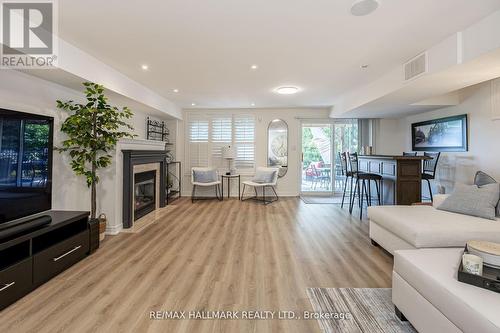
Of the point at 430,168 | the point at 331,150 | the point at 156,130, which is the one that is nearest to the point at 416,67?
the point at 430,168

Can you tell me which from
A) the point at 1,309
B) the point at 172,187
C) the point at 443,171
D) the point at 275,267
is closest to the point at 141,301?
the point at 1,309

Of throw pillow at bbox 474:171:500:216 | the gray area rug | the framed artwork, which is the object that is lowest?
the gray area rug

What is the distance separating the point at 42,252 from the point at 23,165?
0.82 metres

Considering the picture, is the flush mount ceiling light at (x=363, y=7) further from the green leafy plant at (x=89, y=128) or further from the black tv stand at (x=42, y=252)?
the black tv stand at (x=42, y=252)

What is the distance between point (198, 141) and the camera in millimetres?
6496

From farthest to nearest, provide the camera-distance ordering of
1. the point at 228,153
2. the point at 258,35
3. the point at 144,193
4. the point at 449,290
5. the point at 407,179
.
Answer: the point at 228,153, the point at 144,193, the point at 407,179, the point at 258,35, the point at 449,290

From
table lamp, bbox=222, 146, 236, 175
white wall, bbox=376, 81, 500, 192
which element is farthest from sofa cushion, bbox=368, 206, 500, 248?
table lamp, bbox=222, 146, 236, 175

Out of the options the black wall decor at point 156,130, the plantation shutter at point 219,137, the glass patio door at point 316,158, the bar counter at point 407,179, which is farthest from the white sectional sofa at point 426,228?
the black wall decor at point 156,130

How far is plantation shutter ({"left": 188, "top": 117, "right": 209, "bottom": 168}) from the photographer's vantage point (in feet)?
21.2

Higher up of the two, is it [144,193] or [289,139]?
[289,139]

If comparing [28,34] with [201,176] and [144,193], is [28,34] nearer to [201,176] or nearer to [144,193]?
[144,193]

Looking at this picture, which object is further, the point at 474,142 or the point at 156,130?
the point at 156,130

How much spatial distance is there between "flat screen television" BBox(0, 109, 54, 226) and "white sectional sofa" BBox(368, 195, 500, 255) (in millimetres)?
3616

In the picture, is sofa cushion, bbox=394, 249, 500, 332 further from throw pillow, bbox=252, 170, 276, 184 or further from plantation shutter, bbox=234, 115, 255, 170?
plantation shutter, bbox=234, 115, 255, 170
